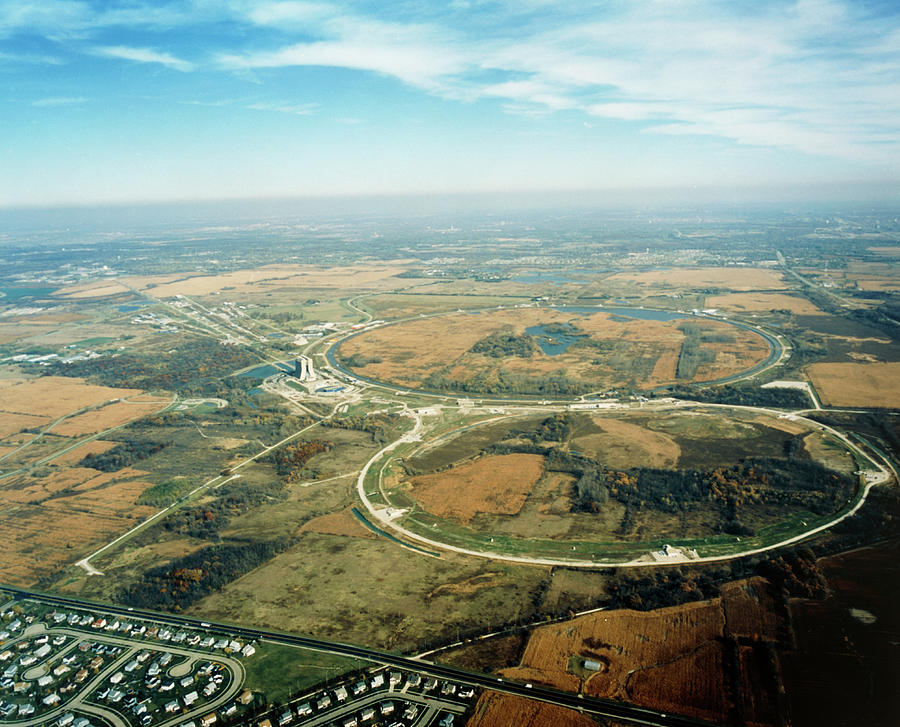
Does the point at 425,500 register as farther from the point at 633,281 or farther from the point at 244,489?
the point at 633,281

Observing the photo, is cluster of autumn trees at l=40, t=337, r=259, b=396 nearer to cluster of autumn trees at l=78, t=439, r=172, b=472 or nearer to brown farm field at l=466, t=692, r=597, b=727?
cluster of autumn trees at l=78, t=439, r=172, b=472

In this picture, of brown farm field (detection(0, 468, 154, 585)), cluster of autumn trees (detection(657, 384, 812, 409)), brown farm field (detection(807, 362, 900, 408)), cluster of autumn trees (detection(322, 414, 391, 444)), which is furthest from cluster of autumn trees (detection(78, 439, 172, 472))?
brown farm field (detection(807, 362, 900, 408))

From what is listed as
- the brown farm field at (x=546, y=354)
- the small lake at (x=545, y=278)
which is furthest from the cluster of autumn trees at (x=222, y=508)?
the small lake at (x=545, y=278)

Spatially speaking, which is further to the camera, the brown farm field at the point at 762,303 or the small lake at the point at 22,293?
the small lake at the point at 22,293

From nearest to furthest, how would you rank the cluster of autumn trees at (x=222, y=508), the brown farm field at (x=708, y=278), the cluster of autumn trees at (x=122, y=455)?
the cluster of autumn trees at (x=222, y=508) → the cluster of autumn trees at (x=122, y=455) → the brown farm field at (x=708, y=278)

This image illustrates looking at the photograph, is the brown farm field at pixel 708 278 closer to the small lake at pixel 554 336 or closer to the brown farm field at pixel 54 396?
the small lake at pixel 554 336

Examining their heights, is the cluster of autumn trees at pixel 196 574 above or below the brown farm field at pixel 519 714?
above
